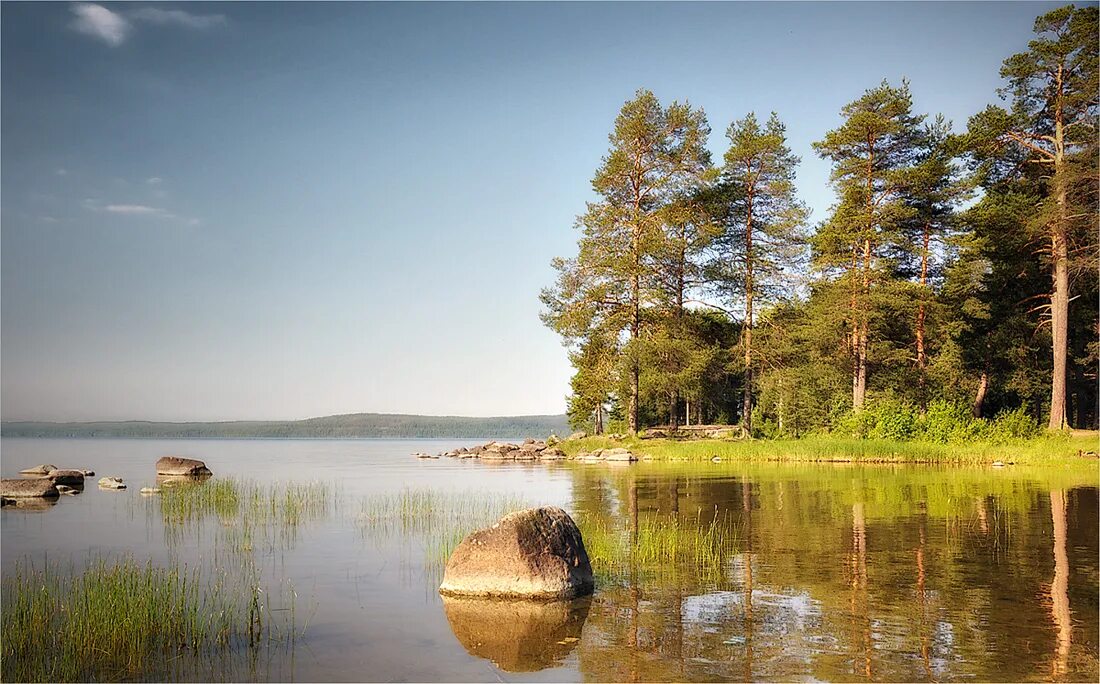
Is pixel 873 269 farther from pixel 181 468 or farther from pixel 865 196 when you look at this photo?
pixel 181 468

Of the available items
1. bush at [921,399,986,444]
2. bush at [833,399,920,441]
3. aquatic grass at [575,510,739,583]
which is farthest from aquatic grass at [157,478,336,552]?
bush at [921,399,986,444]

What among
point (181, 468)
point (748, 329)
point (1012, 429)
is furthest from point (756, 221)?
point (181, 468)

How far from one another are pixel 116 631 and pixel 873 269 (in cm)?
4231

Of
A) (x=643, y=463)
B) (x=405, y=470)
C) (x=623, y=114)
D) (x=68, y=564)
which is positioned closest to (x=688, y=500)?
(x=68, y=564)

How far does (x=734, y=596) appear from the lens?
10656mm

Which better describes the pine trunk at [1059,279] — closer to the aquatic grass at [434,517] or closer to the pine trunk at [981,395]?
the pine trunk at [981,395]

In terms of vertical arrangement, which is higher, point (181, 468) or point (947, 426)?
point (947, 426)

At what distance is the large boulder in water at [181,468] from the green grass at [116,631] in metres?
27.2

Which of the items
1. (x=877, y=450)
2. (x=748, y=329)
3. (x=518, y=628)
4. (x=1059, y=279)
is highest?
(x=1059, y=279)

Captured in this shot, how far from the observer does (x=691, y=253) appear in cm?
5041

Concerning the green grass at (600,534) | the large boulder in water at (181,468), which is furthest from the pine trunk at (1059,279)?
the large boulder in water at (181,468)

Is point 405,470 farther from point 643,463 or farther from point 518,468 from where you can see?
point 643,463

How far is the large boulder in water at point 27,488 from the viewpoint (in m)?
26.0

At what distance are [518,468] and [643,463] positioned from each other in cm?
633
